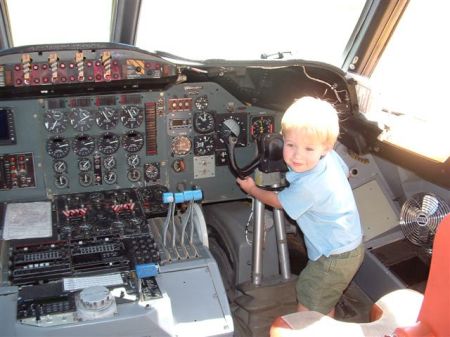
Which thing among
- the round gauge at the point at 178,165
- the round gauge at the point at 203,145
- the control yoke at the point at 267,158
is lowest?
the round gauge at the point at 178,165

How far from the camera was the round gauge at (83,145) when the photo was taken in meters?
3.37

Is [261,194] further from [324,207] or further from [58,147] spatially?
[58,147]

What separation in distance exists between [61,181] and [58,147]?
21 cm

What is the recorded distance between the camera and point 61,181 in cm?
341

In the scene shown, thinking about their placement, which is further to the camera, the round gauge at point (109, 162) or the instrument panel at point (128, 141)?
the round gauge at point (109, 162)

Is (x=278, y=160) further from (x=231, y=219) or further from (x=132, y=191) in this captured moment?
(x=132, y=191)

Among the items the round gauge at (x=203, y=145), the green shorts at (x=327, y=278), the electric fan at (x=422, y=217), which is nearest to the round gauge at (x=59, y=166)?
the round gauge at (x=203, y=145)

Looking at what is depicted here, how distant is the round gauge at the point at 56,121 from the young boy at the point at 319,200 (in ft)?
4.13

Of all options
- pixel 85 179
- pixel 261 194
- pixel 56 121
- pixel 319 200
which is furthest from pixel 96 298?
pixel 56 121

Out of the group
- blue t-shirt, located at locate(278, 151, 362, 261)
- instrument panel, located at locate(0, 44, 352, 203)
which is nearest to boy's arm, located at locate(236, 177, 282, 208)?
blue t-shirt, located at locate(278, 151, 362, 261)

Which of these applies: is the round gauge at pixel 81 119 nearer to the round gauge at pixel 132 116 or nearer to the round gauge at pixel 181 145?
the round gauge at pixel 132 116

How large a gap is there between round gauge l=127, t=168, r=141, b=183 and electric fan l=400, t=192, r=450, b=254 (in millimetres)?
1607

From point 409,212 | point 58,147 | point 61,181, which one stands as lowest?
point 61,181

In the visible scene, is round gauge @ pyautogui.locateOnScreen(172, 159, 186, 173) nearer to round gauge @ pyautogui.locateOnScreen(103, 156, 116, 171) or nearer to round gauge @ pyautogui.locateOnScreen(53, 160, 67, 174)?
round gauge @ pyautogui.locateOnScreen(103, 156, 116, 171)
